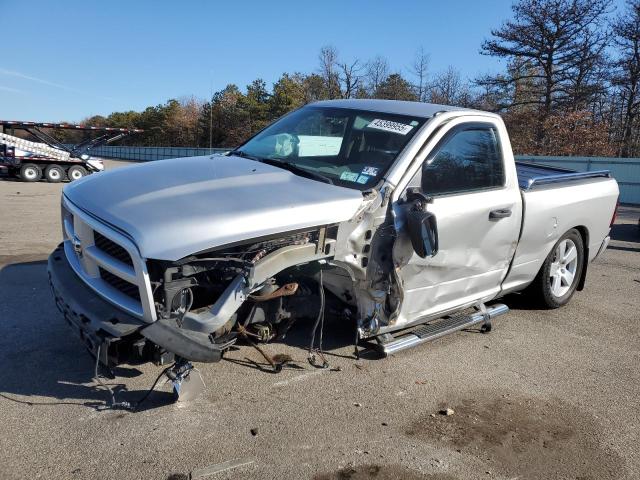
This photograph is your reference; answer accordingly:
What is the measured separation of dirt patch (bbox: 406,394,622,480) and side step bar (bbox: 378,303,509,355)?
643 mm

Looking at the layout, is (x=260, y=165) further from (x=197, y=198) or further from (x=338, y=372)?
(x=338, y=372)

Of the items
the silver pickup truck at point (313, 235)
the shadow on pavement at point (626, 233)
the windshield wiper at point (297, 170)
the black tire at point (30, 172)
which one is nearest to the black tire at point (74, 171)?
the black tire at point (30, 172)

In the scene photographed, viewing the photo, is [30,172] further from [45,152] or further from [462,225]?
[462,225]

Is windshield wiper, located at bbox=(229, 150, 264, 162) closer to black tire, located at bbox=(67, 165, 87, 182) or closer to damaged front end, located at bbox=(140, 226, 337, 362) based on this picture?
damaged front end, located at bbox=(140, 226, 337, 362)

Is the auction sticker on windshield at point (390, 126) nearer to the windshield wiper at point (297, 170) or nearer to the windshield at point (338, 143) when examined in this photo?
Answer: the windshield at point (338, 143)

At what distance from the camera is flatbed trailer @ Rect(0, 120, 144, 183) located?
2045 centimetres

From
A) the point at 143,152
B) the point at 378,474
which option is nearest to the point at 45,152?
the point at 378,474

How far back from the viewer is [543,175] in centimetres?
592

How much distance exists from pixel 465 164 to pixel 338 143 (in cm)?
105

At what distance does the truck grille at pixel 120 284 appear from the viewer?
9.87ft

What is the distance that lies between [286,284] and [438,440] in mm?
1331

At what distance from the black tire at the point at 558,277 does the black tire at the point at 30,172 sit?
21021 millimetres

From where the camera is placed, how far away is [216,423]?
10.2 feet

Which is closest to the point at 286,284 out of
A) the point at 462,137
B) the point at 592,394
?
the point at 462,137
